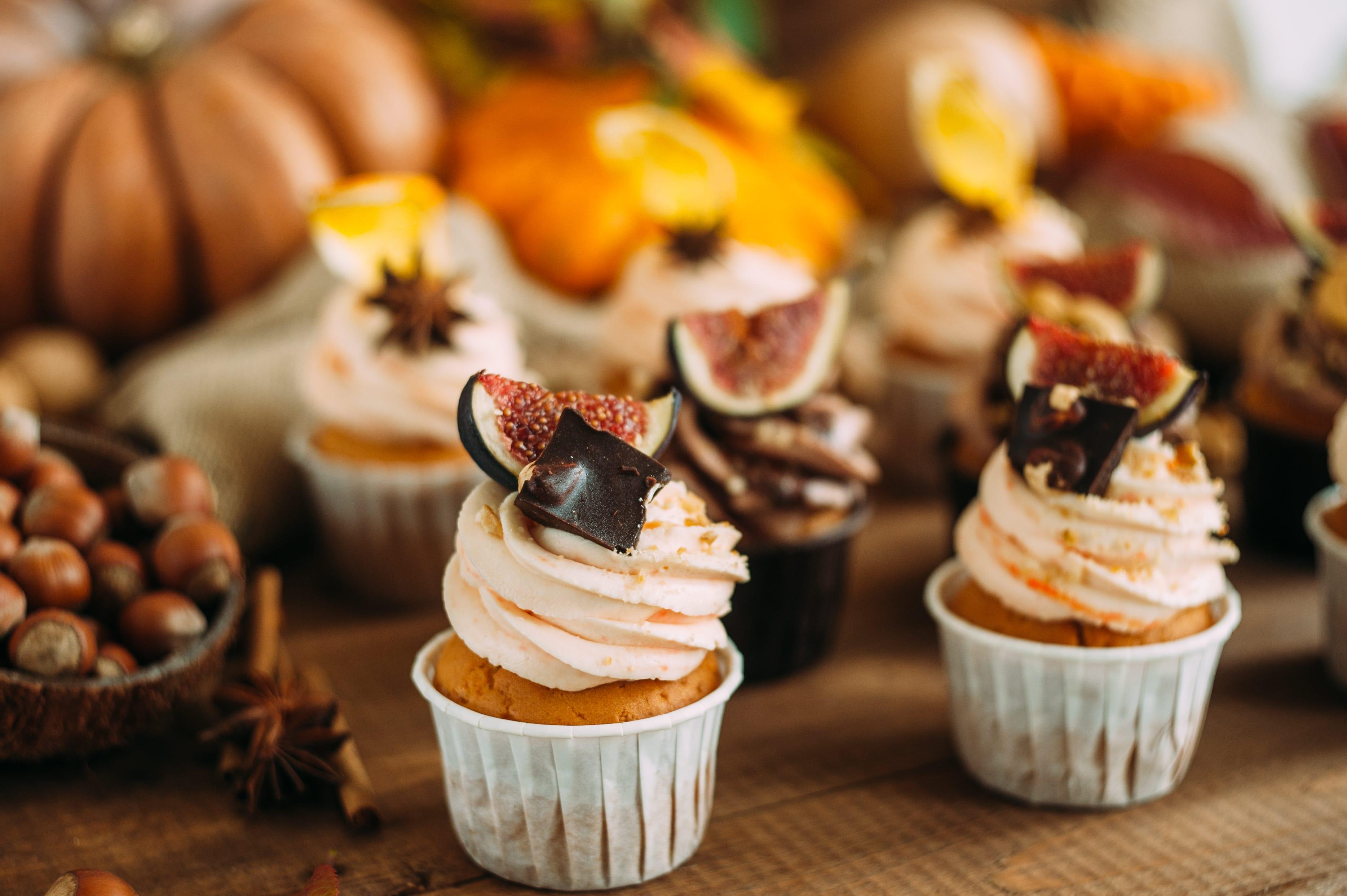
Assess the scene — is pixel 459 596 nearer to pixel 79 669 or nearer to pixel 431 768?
pixel 431 768

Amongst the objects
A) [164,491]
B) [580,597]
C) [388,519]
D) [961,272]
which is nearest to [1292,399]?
[961,272]

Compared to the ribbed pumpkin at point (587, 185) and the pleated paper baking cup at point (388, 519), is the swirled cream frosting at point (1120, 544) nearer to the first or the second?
the pleated paper baking cup at point (388, 519)

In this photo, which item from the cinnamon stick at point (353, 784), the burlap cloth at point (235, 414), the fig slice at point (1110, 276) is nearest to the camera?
the cinnamon stick at point (353, 784)

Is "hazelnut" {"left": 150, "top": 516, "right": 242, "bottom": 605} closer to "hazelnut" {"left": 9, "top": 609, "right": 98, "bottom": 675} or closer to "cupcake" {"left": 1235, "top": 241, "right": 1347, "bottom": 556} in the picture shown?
"hazelnut" {"left": 9, "top": 609, "right": 98, "bottom": 675}

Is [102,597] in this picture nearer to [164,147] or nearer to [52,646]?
[52,646]

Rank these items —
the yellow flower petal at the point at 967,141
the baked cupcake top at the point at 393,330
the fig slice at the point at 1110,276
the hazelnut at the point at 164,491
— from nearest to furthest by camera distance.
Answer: the hazelnut at the point at 164,491 → the baked cupcake top at the point at 393,330 → the fig slice at the point at 1110,276 → the yellow flower petal at the point at 967,141

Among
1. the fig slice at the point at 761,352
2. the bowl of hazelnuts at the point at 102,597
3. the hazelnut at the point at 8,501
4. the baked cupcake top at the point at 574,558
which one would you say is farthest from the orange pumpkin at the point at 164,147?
the baked cupcake top at the point at 574,558

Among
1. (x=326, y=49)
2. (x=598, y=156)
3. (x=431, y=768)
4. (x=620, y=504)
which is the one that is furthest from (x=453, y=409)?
(x=326, y=49)

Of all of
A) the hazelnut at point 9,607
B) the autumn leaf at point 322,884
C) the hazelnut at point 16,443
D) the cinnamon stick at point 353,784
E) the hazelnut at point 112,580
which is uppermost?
the hazelnut at point 16,443
